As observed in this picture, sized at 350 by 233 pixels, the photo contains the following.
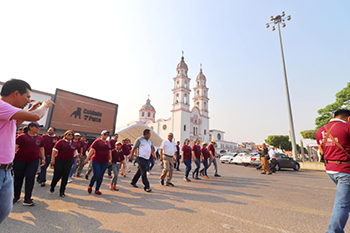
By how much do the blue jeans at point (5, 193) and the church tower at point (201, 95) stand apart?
187ft

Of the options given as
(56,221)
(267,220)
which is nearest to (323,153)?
(267,220)

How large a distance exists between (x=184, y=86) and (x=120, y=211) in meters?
49.7

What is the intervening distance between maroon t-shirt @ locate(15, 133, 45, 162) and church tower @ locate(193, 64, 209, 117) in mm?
54895

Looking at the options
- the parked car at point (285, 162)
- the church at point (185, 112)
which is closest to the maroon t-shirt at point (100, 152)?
the parked car at point (285, 162)

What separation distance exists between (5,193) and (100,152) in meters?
3.38

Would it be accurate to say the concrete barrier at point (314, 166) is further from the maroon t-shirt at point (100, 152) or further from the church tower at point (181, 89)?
the church tower at point (181, 89)

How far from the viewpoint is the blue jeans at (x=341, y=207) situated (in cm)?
223

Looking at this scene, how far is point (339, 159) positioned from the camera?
8.11 ft

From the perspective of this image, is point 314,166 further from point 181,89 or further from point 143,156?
point 181,89

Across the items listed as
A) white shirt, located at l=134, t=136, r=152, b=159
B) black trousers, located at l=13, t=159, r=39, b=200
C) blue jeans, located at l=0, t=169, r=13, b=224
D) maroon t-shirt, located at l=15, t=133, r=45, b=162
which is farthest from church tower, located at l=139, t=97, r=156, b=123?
blue jeans, located at l=0, t=169, r=13, b=224

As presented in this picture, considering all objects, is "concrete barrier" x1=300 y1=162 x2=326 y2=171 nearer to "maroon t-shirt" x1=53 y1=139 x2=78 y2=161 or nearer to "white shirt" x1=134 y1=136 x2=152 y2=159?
"white shirt" x1=134 y1=136 x2=152 y2=159

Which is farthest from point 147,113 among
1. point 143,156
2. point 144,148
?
point 143,156

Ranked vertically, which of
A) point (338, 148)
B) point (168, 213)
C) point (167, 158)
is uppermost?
point (338, 148)

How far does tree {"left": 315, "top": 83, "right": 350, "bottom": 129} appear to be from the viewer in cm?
2294
